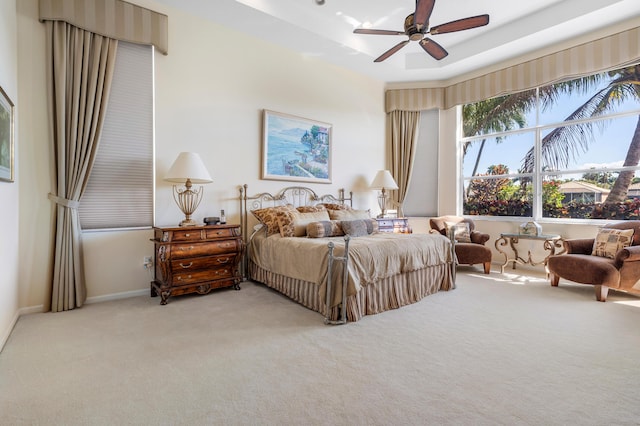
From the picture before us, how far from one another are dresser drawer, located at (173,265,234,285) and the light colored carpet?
11.1 inches

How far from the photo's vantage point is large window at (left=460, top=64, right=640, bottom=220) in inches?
167

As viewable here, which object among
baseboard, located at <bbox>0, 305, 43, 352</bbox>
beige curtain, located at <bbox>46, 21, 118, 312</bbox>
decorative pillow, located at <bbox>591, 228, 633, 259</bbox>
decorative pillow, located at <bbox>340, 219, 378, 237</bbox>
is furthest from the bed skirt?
baseboard, located at <bbox>0, 305, 43, 352</bbox>

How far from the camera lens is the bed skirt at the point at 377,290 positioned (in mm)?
2896

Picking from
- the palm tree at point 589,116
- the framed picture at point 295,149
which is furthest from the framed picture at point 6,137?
the palm tree at point 589,116

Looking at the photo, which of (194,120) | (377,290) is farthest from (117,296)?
(377,290)

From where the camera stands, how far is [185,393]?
1704 millimetres

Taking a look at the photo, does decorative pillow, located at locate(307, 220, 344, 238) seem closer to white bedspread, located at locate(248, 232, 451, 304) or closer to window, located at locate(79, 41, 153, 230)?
white bedspread, located at locate(248, 232, 451, 304)

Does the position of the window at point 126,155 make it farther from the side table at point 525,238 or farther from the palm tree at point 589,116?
the palm tree at point 589,116

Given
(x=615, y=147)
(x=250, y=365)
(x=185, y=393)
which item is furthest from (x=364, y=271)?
(x=615, y=147)

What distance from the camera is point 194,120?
3889mm

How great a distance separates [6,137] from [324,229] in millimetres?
3014

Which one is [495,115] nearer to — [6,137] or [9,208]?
[6,137]

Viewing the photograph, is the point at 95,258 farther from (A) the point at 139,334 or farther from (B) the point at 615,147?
(B) the point at 615,147

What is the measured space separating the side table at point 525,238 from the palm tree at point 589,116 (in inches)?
36.0
